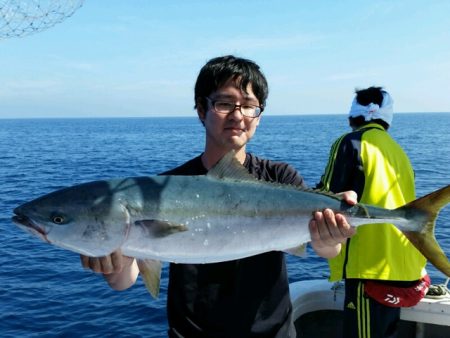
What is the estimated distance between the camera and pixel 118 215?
3158 mm

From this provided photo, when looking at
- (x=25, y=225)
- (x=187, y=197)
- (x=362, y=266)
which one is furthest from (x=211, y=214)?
(x=362, y=266)

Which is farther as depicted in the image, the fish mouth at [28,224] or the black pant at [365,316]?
the black pant at [365,316]

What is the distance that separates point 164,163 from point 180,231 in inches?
1474

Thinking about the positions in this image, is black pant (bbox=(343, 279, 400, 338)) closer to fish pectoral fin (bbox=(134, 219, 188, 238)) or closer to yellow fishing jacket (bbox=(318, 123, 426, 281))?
yellow fishing jacket (bbox=(318, 123, 426, 281))

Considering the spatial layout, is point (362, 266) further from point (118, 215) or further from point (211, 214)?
point (118, 215)

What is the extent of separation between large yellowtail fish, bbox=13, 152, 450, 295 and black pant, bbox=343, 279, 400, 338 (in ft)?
5.85

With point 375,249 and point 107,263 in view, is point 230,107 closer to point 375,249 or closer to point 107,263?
point 107,263

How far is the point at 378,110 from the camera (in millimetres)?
5848

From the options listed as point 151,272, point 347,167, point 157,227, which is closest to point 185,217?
point 157,227

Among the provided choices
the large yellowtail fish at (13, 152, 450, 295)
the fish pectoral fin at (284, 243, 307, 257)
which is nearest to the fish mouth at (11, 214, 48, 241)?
the large yellowtail fish at (13, 152, 450, 295)

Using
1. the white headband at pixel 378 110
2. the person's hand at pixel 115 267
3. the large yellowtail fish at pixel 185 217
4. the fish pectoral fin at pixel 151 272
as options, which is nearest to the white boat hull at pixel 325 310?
the white headband at pixel 378 110

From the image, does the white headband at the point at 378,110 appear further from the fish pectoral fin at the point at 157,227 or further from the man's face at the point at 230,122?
the fish pectoral fin at the point at 157,227

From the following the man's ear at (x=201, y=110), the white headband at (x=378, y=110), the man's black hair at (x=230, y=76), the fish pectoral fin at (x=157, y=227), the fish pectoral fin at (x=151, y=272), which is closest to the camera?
the fish pectoral fin at (x=157, y=227)

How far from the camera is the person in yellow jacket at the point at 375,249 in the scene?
16.9 ft
